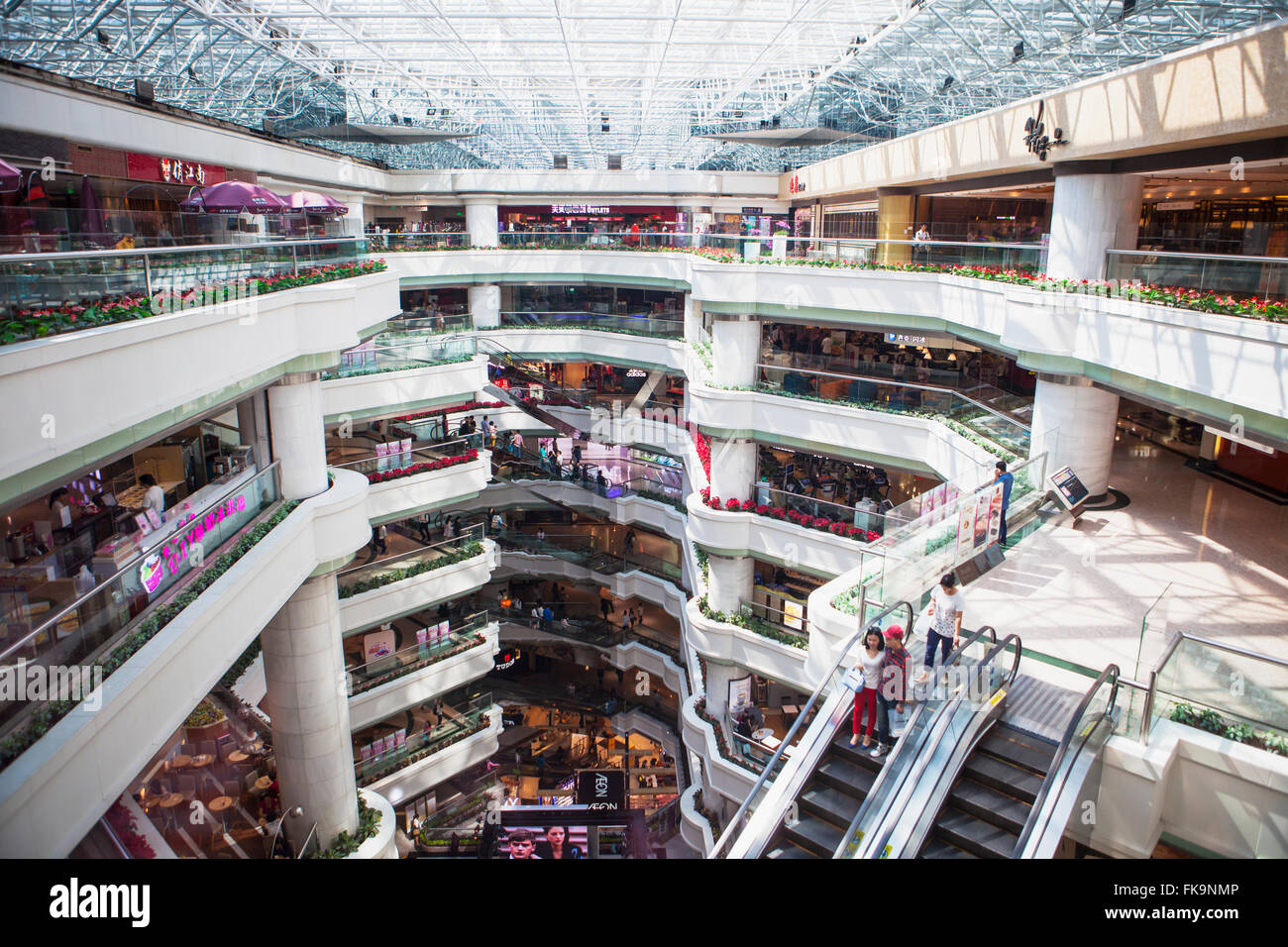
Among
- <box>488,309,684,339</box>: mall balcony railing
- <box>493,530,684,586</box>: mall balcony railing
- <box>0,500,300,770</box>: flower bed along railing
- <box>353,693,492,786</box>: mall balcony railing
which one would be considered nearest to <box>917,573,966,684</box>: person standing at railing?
<box>0,500,300,770</box>: flower bed along railing

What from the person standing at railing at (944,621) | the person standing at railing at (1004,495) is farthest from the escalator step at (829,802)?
the person standing at railing at (1004,495)

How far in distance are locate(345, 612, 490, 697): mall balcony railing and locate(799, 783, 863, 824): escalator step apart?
16096 mm

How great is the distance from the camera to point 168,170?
19891 millimetres

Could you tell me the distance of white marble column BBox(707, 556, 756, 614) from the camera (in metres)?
24.0

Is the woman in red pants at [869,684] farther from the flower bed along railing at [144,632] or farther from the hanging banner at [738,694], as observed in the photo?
the hanging banner at [738,694]

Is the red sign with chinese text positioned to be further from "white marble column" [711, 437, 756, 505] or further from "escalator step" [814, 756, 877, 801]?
"escalator step" [814, 756, 877, 801]

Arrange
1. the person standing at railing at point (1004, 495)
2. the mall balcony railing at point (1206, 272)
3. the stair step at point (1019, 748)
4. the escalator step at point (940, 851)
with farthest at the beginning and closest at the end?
1. the person standing at railing at point (1004, 495)
2. the mall balcony railing at point (1206, 272)
3. the stair step at point (1019, 748)
4. the escalator step at point (940, 851)

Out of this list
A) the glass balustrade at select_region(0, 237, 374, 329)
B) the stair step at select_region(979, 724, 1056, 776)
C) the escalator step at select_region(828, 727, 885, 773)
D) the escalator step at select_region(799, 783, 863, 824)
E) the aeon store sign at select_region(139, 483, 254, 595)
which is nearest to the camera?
the glass balustrade at select_region(0, 237, 374, 329)

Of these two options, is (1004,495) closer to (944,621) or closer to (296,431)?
(944,621)

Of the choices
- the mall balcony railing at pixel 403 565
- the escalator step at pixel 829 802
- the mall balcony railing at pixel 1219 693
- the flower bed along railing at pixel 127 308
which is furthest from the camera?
the mall balcony railing at pixel 403 565

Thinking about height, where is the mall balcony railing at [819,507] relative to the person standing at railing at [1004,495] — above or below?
below

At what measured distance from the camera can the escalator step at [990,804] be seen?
314 inches

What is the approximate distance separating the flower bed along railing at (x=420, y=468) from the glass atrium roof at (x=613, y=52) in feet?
38.0

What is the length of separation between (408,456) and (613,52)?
50.1 ft
